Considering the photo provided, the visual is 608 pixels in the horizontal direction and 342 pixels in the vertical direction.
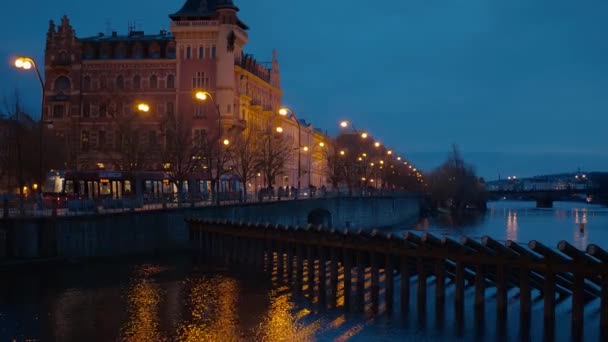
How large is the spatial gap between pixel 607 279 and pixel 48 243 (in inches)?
1147

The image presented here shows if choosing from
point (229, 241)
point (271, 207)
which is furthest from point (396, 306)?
point (271, 207)

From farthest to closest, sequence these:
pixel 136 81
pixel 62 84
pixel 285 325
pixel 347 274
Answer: pixel 62 84
pixel 136 81
pixel 347 274
pixel 285 325

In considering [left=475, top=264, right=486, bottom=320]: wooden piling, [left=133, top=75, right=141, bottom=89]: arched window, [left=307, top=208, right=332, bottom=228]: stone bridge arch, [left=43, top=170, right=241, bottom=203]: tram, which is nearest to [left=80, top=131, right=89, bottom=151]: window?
[left=133, top=75, right=141, bottom=89]: arched window

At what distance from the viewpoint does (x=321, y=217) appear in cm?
9375

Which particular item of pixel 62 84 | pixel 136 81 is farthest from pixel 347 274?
pixel 62 84

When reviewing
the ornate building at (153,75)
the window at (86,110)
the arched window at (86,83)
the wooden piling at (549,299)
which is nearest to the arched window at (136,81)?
the ornate building at (153,75)

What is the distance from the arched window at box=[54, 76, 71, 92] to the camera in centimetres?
9831

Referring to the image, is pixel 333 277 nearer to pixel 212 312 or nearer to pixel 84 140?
pixel 212 312

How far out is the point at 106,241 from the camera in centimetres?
4497

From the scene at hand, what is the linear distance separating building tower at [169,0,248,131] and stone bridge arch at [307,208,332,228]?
14786mm

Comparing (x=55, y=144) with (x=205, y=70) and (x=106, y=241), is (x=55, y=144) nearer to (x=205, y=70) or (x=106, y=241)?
(x=205, y=70)

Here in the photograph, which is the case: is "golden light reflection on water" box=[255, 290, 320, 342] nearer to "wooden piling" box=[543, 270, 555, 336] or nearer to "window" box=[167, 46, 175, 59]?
"wooden piling" box=[543, 270, 555, 336]

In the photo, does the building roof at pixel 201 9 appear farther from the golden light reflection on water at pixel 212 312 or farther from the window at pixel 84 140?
the golden light reflection on water at pixel 212 312

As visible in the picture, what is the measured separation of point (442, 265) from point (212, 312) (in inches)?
325
